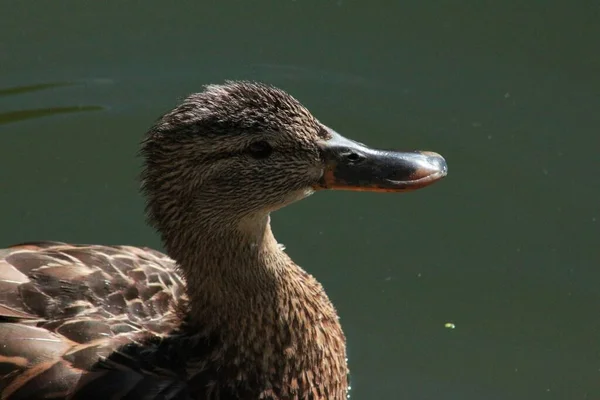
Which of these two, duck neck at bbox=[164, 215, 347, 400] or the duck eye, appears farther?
duck neck at bbox=[164, 215, 347, 400]

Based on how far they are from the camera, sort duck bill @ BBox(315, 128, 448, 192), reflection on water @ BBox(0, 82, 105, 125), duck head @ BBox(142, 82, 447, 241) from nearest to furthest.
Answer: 1. duck head @ BBox(142, 82, 447, 241)
2. duck bill @ BBox(315, 128, 448, 192)
3. reflection on water @ BBox(0, 82, 105, 125)

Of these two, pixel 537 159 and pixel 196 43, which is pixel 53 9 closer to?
pixel 196 43

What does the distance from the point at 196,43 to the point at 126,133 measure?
0.83 metres

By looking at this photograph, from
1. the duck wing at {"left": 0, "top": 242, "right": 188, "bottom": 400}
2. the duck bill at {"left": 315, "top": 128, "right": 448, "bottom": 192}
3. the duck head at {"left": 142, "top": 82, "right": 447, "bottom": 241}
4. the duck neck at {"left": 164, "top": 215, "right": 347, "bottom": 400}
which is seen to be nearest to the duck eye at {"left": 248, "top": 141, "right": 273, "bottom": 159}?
the duck head at {"left": 142, "top": 82, "right": 447, "bottom": 241}

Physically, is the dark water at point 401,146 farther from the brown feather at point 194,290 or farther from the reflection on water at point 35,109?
the brown feather at point 194,290

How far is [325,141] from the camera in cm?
429

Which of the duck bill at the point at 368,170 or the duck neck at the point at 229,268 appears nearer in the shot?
the duck bill at the point at 368,170

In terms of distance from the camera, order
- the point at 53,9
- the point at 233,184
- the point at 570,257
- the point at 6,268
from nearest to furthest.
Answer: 1. the point at 233,184
2. the point at 6,268
3. the point at 570,257
4. the point at 53,9

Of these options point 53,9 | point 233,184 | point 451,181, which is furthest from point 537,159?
point 53,9

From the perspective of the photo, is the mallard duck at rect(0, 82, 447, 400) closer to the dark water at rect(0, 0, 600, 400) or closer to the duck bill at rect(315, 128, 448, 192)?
the duck bill at rect(315, 128, 448, 192)

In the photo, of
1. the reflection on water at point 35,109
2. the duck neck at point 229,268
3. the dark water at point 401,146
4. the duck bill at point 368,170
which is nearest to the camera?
the duck bill at point 368,170

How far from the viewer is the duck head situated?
4.12 metres

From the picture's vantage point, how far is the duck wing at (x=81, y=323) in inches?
169

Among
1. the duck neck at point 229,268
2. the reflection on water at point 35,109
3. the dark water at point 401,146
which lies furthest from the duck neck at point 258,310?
the reflection on water at point 35,109
